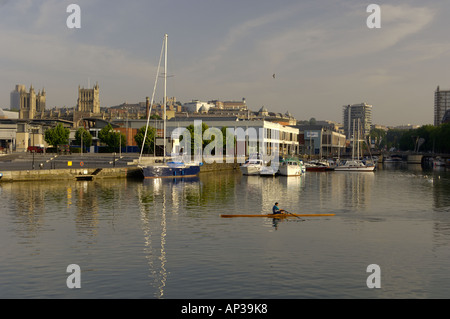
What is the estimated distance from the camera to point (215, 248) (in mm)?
33969

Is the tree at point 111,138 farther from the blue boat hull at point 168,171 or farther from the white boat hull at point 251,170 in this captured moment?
the blue boat hull at point 168,171

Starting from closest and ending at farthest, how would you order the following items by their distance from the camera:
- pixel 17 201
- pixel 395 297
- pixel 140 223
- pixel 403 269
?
pixel 395 297 < pixel 403 269 < pixel 140 223 < pixel 17 201

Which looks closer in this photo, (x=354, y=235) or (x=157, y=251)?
(x=157, y=251)

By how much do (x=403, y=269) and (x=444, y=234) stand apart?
13.3 m

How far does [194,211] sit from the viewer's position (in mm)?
52344

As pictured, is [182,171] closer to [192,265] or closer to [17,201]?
[17,201]

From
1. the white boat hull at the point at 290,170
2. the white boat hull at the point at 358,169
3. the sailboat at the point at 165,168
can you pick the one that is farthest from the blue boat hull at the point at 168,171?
the white boat hull at the point at 358,169

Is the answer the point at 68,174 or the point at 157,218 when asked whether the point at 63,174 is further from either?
the point at 157,218

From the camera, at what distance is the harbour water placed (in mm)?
25344

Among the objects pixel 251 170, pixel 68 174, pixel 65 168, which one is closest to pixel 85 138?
pixel 65 168

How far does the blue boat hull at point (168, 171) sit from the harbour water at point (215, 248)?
105ft

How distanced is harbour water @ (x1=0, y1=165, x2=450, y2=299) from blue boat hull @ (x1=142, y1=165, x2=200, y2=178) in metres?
32.0

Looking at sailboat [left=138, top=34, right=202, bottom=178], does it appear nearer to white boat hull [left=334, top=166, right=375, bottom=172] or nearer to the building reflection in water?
the building reflection in water
